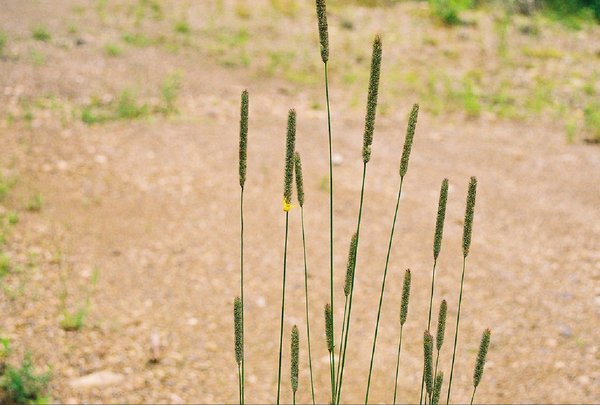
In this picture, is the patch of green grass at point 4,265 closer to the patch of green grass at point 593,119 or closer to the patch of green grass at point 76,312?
the patch of green grass at point 76,312

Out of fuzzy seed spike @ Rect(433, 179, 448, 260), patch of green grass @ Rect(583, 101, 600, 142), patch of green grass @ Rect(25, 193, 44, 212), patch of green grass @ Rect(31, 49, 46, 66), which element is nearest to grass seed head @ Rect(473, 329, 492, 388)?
fuzzy seed spike @ Rect(433, 179, 448, 260)

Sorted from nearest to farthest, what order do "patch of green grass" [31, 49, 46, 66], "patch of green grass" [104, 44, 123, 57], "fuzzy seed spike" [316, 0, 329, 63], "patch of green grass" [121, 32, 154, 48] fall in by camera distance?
"fuzzy seed spike" [316, 0, 329, 63]
"patch of green grass" [31, 49, 46, 66]
"patch of green grass" [104, 44, 123, 57]
"patch of green grass" [121, 32, 154, 48]

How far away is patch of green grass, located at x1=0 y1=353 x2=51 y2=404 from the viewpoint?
2.38 meters

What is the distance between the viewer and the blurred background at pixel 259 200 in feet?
9.18

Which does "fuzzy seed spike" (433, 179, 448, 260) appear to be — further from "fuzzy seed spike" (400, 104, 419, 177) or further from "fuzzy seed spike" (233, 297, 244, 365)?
"fuzzy seed spike" (233, 297, 244, 365)

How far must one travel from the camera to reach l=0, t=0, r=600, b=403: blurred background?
2799 mm

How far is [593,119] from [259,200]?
10.3 feet

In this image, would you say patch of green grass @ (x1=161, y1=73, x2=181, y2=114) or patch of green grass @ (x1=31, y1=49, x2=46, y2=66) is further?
patch of green grass @ (x1=31, y1=49, x2=46, y2=66)

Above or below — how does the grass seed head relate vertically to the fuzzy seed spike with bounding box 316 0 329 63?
below

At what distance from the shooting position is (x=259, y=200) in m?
4.18

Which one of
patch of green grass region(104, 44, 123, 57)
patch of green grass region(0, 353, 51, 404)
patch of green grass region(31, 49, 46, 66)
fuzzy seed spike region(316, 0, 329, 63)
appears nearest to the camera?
fuzzy seed spike region(316, 0, 329, 63)

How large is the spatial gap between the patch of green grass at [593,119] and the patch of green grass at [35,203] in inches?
171

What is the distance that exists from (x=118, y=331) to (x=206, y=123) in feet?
8.51

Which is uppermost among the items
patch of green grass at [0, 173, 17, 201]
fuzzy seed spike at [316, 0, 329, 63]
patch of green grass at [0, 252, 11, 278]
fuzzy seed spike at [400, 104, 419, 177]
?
fuzzy seed spike at [316, 0, 329, 63]
